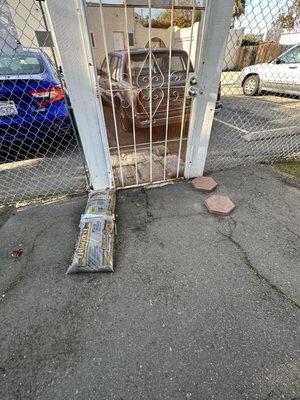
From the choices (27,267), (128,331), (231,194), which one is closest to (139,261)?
(128,331)

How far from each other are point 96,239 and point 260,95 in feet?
25.4

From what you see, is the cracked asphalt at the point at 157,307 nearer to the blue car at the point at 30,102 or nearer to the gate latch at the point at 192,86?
the gate latch at the point at 192,86

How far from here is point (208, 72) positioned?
2.19 m

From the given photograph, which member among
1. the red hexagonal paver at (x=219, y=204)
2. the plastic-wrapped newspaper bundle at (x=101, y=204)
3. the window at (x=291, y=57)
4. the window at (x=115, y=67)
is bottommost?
the red hexagonal paver at (x=219, y=204)

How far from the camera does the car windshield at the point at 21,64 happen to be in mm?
3252

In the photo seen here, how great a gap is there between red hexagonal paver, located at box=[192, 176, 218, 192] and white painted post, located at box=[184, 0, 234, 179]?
0.19 metres

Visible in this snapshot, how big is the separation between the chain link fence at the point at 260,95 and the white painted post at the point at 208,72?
0.89ft

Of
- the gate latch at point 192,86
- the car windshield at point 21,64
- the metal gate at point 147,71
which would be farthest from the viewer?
the car windshield at point 21,64

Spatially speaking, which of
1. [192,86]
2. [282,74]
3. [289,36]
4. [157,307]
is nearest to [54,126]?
[192,86]

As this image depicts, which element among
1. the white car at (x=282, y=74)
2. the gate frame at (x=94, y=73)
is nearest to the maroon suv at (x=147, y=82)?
the gate frame at (x=94, y=73)

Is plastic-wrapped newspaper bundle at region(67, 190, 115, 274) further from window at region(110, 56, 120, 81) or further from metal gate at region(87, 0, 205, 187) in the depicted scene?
window at region(110, 56, 120, 81)

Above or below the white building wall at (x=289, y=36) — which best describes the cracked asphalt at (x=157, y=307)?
below

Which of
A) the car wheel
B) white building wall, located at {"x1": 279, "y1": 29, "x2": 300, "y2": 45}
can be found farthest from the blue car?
the car wheel

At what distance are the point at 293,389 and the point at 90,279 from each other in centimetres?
143
